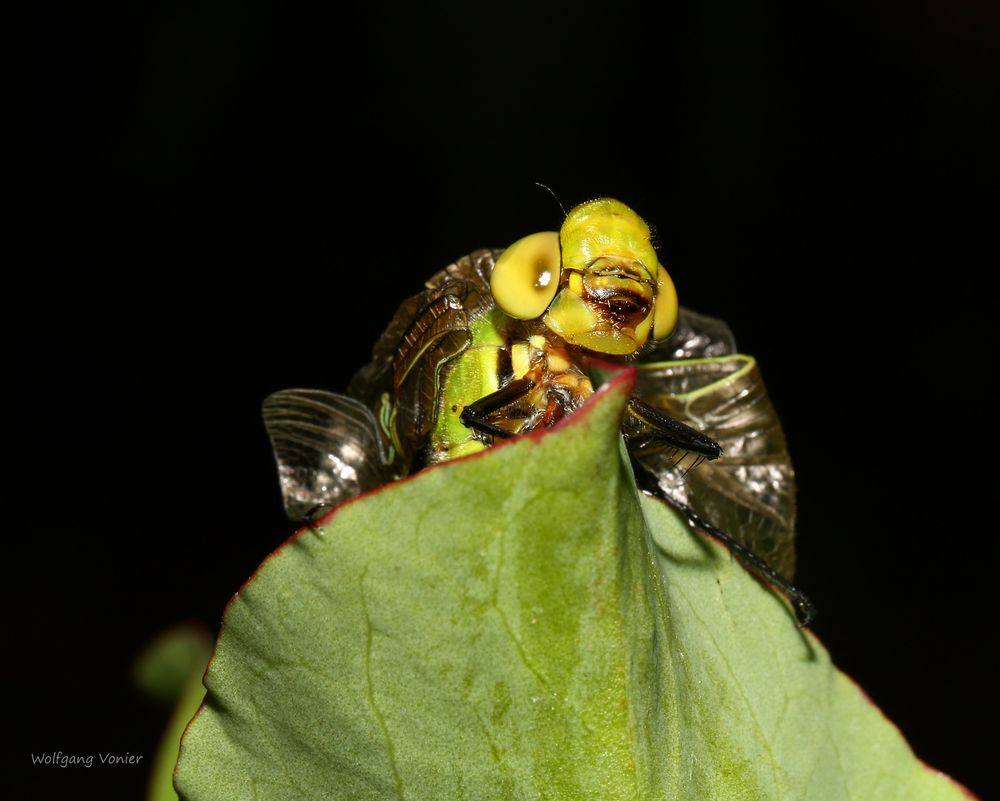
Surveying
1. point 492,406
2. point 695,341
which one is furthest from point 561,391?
point 695,341

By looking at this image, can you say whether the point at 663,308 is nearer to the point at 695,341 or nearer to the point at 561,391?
the point at 561,391

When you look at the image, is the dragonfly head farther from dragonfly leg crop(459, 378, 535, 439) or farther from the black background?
the black background

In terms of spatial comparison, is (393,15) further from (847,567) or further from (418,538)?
(418,538)

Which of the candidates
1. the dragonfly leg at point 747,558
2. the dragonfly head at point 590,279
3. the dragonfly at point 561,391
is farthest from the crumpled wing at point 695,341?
the dragonfly head at point 590,279

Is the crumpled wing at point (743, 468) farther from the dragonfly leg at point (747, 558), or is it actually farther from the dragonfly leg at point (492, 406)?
the dragonfly leg at point (492, 406)

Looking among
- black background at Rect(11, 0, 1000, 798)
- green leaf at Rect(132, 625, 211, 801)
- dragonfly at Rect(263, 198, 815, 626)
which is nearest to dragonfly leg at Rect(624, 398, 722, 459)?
dragonfly at Rect(263, 198, 815, 626)

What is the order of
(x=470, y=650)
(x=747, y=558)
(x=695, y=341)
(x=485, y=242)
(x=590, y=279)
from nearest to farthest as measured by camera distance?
(x=470, y=650) → (x=590, y=279) → (x=747, y=558) → (x=695, y=341) → (x=485, y=242)

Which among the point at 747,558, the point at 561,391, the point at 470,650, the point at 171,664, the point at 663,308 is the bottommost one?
the point at 171,664
